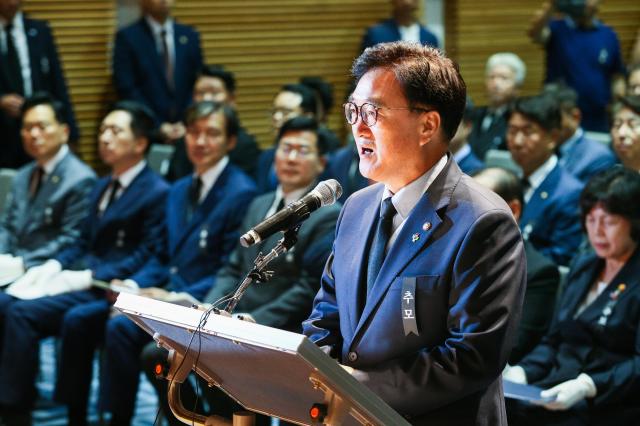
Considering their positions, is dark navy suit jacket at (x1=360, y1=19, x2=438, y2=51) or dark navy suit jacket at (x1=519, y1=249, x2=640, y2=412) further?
dark navy suit jacket at (x1=360, y1=19, x2=438, y2=51)

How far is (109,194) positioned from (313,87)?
2156mm

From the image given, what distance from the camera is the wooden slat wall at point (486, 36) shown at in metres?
8.14

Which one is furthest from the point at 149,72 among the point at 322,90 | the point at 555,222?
the point at 555,222

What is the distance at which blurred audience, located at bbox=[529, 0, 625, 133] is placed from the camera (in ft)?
23.5

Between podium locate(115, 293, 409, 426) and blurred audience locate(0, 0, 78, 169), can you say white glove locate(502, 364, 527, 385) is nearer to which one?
podium locate(115, 293, 409, 426)

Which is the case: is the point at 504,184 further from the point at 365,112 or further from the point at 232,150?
the point at 232,150

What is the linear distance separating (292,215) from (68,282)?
286 centimetres

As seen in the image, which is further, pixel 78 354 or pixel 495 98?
pixel 495 98

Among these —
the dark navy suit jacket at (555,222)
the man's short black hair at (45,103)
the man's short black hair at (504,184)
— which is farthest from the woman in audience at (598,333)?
the man's short black hair at (45,103)

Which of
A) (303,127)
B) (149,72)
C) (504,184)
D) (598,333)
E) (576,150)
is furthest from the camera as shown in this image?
(149,72)

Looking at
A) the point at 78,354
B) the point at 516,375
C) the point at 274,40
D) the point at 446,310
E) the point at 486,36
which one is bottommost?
the point at 78,354

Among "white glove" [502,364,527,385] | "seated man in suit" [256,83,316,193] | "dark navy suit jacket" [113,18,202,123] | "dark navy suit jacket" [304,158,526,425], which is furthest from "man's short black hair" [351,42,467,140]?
"dark navy suit jacket" [113,18,202,123]

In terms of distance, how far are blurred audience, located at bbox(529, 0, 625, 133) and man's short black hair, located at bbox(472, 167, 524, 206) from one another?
3.60 metres

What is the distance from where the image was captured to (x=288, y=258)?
12.9 ft
